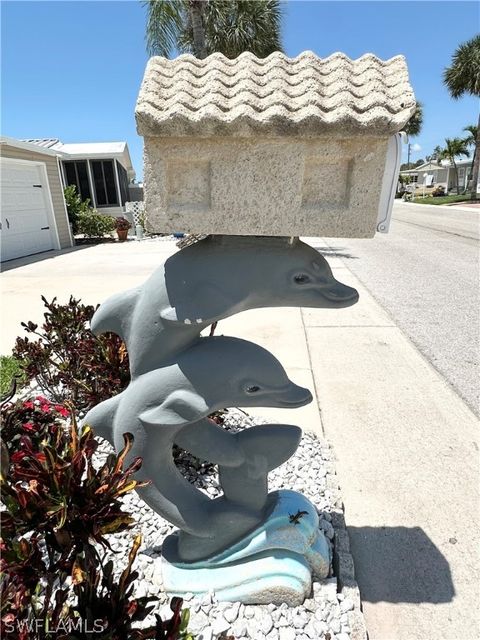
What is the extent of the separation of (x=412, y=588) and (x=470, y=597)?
0.85 ft

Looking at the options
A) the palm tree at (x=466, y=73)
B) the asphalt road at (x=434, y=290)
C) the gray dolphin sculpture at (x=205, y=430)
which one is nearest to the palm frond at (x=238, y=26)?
the asphalt road at (x=434, y=290)

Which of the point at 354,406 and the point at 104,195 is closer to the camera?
the point at 354,406

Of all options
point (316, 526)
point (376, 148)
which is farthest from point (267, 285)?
point (316, 526)

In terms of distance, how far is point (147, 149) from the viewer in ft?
5.08

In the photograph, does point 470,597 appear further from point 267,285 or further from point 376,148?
point 376,148

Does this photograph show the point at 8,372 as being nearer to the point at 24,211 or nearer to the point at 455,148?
the point at 24,211

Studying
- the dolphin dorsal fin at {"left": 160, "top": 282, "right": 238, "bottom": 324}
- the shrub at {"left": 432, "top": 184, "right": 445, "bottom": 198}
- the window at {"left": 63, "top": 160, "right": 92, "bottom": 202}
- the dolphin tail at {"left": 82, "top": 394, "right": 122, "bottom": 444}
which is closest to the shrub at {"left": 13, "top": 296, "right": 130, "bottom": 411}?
the dolphin tail at {"left": 82, "top": 394, "right": 122, "bottom": 444}

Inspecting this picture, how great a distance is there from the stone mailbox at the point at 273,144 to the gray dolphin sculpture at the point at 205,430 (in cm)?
54

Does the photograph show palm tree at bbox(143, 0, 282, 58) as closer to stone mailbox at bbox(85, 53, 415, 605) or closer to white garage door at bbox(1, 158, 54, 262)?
white garage door at bbox(1, 158, 54, 262)

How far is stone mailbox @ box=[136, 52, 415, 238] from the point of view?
4.80 ft

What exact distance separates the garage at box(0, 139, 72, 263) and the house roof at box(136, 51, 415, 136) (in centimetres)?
1175

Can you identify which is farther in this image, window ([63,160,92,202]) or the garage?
window ([63,160,92,202])

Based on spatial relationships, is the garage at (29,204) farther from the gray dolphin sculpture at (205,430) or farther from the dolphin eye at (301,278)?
the dolphin eye at (301,278)

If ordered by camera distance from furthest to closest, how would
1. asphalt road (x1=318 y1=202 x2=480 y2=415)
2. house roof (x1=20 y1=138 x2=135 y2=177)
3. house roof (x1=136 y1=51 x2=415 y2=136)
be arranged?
house roof (x1=20 y1=138 x2=135 y2=177) → asphalt road (x1=318 y1=202 x2=480 y2=415) → house roof (x1=136 y1=51 x2=415 y2=136)
